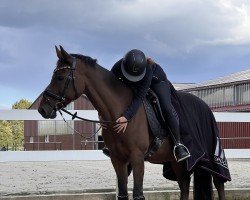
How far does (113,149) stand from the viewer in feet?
17.0

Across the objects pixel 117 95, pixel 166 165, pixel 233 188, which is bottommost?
pixel 233 188

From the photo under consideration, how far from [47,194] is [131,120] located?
2682 mm

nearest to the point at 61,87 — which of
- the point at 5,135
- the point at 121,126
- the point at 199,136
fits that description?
the point at 121,126

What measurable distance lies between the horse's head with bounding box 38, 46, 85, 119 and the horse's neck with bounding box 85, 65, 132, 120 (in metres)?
0.17

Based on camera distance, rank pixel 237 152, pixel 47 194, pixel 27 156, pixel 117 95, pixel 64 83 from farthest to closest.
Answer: pixel 237 152, pixel 27 156, pixel 47 194, pixel 117 95, pixel 64 83

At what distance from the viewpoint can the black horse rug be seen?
19.5 feet

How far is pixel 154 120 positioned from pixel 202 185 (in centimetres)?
168

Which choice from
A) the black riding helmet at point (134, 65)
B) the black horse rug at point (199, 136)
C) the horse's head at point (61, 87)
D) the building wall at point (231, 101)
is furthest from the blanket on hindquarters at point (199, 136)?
the building wall at point (231, 101)

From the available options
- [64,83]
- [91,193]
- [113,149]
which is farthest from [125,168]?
[91,193]

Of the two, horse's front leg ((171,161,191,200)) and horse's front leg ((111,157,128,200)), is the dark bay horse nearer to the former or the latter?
horse's front leg ((111,157,128,200))

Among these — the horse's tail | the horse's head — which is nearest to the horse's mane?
the horse's head

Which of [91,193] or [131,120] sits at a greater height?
[131,120]

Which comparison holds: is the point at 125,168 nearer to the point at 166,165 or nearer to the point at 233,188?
the point at 166,165

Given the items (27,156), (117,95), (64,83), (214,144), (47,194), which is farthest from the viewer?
(27,156)
